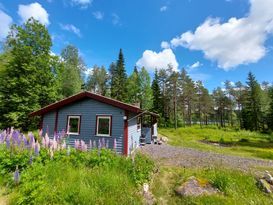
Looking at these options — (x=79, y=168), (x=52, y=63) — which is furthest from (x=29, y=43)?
(x=79, y=168)

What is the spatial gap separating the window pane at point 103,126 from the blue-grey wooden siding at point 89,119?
0.32 meters

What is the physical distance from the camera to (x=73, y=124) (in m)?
10.5

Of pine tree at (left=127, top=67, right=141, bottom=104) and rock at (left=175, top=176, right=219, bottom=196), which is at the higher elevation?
pine tree at (left=127, top=67, right=141, bottom=104)

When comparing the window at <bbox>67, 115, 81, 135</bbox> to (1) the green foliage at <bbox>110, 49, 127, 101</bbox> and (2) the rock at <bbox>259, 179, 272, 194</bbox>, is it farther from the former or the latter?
(1) the green foliage at <bbox>110, 49, 127, 101</bbox>

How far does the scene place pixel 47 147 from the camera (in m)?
5.39

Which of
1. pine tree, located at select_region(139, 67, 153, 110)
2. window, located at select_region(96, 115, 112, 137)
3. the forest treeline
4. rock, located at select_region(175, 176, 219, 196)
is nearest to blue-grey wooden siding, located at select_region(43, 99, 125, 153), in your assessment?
window, located at select_region(96, 115, 112, 137)

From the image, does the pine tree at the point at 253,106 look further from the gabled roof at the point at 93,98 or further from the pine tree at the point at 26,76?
the pine tree at the point at 26,76

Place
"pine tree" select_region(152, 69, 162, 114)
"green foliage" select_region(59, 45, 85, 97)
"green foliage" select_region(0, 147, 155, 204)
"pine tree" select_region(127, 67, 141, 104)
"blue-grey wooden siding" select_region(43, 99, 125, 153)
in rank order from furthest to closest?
"pine tree" select_region(152, 69, 162, 114), "pine tree" select_region(127, 67, 141, 104), "green foliage" select_region(59, 45, 85, 97), "blue-grey wooden siding" select_region(43, 99, 125, 153), "green foliage" select_region(0, 147, 155, 204)

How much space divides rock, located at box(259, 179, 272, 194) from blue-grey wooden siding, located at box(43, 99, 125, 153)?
637cm

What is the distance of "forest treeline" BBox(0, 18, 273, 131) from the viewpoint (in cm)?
1761

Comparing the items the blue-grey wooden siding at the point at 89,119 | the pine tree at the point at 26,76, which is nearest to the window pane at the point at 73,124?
the blue-grey wooden siding at the point at 89,119

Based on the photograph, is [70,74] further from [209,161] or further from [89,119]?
[209,161]

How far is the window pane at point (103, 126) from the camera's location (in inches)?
385

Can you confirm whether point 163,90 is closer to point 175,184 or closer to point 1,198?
point 175,184
